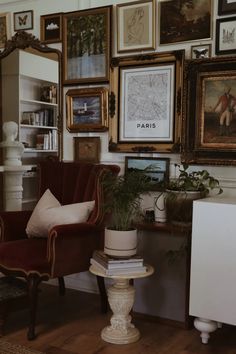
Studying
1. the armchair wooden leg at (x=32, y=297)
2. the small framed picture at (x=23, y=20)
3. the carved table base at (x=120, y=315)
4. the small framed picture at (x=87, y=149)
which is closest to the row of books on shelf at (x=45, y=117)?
the small framed picture at (x=87, y=149)

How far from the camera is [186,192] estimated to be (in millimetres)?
2848

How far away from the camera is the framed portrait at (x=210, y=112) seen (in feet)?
9.62

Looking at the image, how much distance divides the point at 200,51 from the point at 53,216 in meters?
1.48

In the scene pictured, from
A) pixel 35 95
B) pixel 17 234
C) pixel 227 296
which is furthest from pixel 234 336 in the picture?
pixel 35 95

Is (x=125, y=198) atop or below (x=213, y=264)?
atop

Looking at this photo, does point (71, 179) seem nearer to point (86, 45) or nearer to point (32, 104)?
point (32, 104)

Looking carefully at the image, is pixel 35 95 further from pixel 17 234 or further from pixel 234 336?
pixel 234 336

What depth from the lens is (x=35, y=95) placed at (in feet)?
12.0

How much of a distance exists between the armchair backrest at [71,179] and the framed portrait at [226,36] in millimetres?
1062

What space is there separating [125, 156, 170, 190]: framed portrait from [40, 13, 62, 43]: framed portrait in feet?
3.92

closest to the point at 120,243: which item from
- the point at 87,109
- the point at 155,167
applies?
the point at 155,167

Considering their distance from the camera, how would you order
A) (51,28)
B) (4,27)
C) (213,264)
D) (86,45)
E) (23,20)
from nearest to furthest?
(213,264), (86,45), (51,28), (23,20), (4,27)

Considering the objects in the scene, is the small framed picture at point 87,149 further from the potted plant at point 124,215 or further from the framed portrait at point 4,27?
the framed portrait at point 4,27

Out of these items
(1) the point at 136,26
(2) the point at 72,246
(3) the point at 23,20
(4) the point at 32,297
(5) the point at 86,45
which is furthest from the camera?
(3) the point at 23,20
